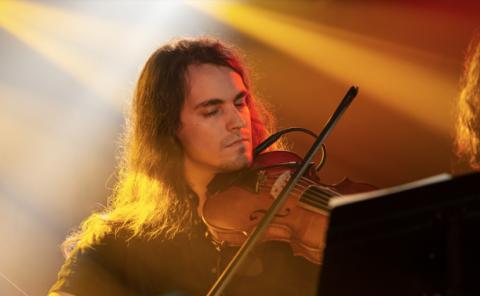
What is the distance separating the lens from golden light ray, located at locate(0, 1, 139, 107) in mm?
3529

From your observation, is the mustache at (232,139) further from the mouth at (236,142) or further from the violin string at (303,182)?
the violin string at (303,182)

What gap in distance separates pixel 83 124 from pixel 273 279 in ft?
5.71

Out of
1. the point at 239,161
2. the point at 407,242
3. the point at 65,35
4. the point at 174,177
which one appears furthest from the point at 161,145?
the point at 407,242

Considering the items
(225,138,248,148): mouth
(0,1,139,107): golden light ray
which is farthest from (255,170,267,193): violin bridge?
(0,1,139,107): golden light ray

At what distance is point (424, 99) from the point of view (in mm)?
3070

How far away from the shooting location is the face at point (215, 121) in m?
2.33

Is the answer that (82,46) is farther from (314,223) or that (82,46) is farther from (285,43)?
(314,223)

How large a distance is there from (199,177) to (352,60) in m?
1.10

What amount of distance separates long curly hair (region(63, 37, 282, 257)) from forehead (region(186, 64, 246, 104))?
0.03 metres

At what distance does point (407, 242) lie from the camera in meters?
1.24

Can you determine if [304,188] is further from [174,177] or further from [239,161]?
[174,177]

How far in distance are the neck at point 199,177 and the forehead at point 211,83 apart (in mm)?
234

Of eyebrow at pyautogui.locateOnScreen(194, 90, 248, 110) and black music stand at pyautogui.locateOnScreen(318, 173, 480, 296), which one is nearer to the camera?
black music stand at pyautogui.locateOnScreen(318, 173, 480, 296)

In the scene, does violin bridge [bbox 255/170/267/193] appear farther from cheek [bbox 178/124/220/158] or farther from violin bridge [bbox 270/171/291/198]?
cheek [bbox 178/124/220/158]
